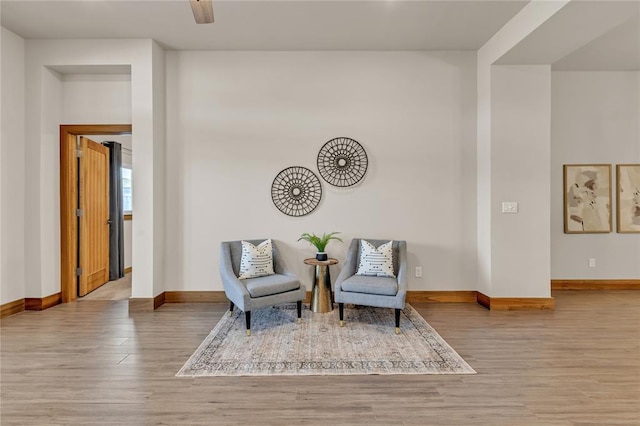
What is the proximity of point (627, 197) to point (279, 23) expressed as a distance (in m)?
5.46

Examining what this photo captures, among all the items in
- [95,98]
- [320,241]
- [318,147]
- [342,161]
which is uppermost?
[95,98]

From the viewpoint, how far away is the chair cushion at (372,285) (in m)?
3.46

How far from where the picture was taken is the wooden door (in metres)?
4.66

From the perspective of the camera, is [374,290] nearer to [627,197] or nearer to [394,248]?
[394,248]

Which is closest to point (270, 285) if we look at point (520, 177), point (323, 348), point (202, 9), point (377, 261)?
point (323, 348)

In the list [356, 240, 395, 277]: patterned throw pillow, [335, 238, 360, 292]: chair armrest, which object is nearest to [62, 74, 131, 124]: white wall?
[335, 238, 360, 292]: chair armrest

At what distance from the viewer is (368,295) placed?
3.53m

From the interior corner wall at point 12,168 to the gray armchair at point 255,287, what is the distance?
2436 millimetres

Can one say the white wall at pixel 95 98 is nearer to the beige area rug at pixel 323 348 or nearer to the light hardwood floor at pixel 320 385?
the light hardwood floor at pixel 320 385

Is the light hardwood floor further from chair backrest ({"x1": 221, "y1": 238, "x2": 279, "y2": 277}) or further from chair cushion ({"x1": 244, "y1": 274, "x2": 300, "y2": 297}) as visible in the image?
chair backrest ({"x1": 221, "y1": 238, "x2": 279, "y2": 277})

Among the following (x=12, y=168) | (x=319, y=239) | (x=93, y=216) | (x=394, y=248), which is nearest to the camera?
(x=12, y=168)

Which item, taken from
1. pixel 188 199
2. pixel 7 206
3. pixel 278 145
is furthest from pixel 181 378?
pixel 7 206

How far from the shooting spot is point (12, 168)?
3977 millimetres

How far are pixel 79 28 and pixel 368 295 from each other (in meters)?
4.34
